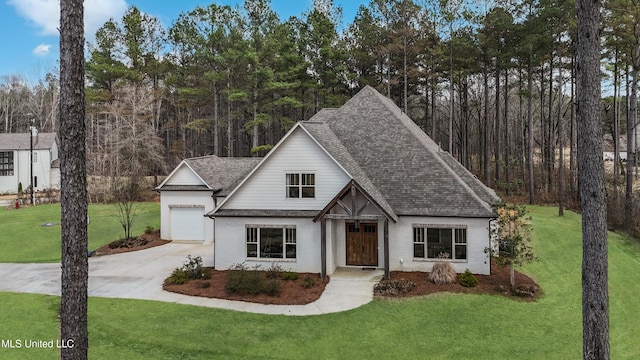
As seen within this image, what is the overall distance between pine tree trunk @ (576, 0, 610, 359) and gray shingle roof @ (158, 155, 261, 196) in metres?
17.0

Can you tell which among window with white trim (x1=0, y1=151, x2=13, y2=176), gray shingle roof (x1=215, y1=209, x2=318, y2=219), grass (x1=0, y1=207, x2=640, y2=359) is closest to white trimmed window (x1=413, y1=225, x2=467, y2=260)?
grass (x1=0, y1=207, x2=640, y2=359)

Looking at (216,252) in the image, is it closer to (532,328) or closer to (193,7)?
(532,328)

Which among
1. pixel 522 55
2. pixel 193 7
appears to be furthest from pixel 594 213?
pixel 193 7

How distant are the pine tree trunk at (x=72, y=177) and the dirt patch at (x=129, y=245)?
54.1ft

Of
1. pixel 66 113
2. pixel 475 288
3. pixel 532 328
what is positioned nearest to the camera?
pixel 66 113

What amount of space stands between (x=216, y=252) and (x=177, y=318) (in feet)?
19.2

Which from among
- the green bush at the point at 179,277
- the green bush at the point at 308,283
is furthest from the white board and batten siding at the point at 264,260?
the green bush at the point at 179,277

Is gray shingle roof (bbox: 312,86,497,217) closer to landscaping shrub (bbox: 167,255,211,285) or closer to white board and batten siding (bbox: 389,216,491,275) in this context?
white board and batten siding (bbox: 389,216,491,275)

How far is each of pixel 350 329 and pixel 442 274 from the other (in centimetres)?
567

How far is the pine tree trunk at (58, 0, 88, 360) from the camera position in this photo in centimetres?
675

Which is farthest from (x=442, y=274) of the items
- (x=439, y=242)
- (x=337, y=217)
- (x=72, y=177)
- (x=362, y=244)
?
(x=72, y=177)

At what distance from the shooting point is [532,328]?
471 inches

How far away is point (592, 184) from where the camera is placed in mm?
7500

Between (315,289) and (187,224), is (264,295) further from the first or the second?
(187,224)
